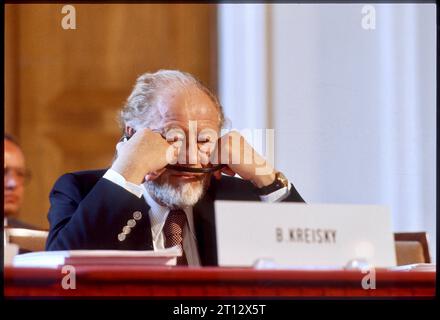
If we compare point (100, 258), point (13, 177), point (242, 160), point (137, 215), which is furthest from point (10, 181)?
point (100, 258)

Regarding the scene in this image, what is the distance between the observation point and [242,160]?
7.32 ft

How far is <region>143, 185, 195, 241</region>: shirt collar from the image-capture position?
7.29 feet

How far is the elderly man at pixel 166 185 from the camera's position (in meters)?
2.14

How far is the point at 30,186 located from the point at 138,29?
0.59 meters

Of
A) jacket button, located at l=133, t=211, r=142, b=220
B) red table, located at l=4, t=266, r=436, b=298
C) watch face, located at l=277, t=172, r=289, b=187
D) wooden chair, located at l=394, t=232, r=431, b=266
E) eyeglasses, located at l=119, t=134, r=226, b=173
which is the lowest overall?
wooden chair, located at l=394, t=232, r=431, b=266

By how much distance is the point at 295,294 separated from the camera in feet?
5.86

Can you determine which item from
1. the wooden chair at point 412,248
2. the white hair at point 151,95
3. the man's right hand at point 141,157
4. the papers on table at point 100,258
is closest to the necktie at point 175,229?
the man's right hand at point 141,157

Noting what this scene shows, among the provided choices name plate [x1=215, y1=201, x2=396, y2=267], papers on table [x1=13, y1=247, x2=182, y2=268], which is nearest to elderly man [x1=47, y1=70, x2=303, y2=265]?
papers on table [x1=13, y1=247, x2=182, y2=268]

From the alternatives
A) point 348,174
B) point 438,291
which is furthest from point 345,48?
point 438,291

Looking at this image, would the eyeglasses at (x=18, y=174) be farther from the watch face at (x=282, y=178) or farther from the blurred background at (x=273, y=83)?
the watch face at (x=282, y=178)

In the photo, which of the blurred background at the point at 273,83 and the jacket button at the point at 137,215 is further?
the blurred background at the point at 273,83

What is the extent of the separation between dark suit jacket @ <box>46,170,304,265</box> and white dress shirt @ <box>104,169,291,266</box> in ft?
0.04

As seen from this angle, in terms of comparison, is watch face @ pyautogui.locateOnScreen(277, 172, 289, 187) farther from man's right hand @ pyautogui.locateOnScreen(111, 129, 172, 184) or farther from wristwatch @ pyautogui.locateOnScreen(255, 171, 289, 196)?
man's right hand @ pyautogui.locateOnScreen(111, 129, 172, 184)

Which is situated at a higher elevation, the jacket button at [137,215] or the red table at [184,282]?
the jacket button at [137,215]
